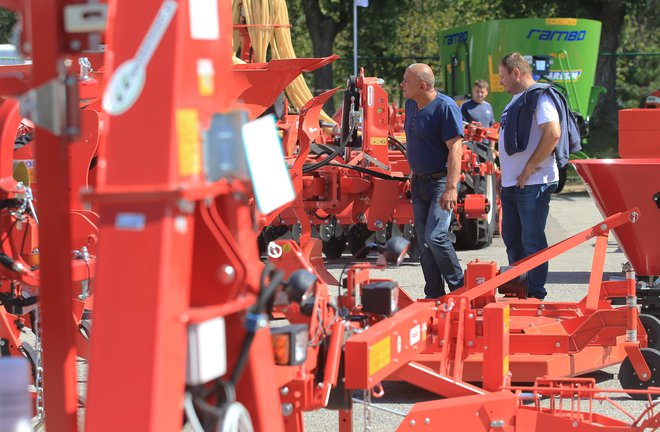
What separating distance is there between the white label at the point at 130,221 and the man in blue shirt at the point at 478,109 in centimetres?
1269

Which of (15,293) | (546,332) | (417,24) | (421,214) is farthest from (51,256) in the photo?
(417,24)

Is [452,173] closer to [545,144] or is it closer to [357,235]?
[545,144]

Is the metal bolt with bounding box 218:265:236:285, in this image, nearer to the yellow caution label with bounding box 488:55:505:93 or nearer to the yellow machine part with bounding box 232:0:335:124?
the yellow machine part with bounding box 232:0:335:124

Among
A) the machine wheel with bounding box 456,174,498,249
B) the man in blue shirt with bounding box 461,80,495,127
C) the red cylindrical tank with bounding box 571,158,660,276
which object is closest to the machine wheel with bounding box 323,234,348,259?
the machine wheel with bounding box 456,174,498,249

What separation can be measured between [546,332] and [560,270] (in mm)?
4922

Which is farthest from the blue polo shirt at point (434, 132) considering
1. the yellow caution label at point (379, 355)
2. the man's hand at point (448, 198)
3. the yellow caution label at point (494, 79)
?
the yellow caution label at point (494, 79)

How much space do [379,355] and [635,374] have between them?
2.70 metres

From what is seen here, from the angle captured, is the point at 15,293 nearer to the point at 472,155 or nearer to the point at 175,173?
the point at 175,173

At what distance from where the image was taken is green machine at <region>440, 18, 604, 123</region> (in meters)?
21.0

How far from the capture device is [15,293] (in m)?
5.21

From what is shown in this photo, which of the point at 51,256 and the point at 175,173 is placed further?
the point at 51,256

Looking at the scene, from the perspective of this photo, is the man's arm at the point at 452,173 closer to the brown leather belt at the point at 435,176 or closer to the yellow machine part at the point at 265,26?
the brown leather belt at the point at 435,176

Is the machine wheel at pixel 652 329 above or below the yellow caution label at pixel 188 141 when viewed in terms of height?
below

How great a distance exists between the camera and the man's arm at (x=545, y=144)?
7363 mm
